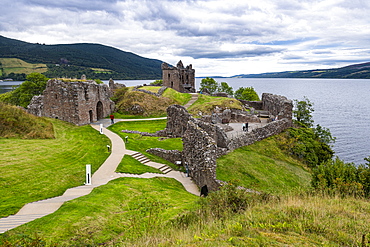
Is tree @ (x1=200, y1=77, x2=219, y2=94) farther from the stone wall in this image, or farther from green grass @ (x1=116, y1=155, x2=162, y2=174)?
green grass @ (x1=116, y1=155, x2=162, y2=174)

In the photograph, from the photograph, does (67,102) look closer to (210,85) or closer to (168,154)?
(168,154)

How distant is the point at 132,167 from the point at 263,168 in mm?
12636

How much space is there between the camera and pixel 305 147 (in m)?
30.4

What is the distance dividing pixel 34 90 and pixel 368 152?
80713 millimetres

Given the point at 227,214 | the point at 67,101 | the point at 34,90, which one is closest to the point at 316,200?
the point at 227,214

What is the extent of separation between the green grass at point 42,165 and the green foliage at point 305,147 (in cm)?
2251

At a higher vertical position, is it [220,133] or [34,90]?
[34,90]

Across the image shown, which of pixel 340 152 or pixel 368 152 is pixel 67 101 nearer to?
pixel 340 152

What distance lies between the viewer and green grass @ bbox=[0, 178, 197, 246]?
8.05 meters

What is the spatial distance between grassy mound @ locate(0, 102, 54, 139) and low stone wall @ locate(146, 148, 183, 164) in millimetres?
10576

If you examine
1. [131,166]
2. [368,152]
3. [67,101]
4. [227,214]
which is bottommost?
[368,152]

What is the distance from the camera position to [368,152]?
45.1m

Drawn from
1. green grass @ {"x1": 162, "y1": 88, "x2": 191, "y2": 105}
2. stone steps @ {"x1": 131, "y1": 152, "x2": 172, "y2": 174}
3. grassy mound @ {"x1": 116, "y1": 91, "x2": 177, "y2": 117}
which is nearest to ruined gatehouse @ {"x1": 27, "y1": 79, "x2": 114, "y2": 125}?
grassy mound @ {"x1": 116, "y1": 91, "x2": 177, "y2": 117}

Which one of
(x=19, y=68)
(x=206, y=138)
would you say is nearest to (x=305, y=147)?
(x=206, y=138)
